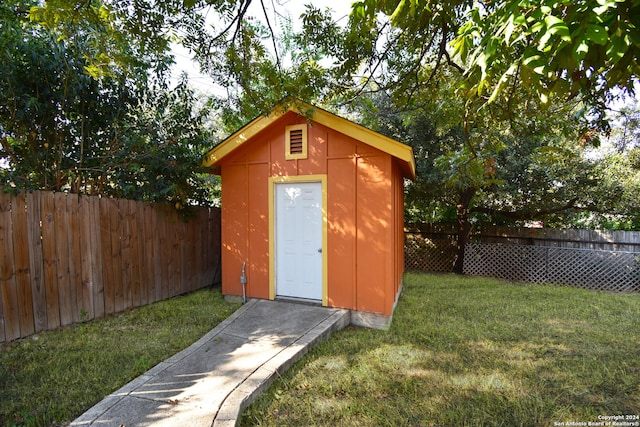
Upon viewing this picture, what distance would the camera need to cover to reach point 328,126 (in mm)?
4891

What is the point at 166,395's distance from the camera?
2.79 m

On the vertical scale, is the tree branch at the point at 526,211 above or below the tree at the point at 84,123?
below

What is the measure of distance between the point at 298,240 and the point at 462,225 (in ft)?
19.5

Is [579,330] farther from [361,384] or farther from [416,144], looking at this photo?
[416,144]

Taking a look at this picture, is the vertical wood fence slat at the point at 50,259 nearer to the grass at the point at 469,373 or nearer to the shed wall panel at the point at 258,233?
the shed wall panel at the point at 258,233

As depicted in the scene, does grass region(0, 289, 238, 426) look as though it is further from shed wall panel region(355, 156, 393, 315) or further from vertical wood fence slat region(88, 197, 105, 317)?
shed wall panel region(355, 156, 393, 315)

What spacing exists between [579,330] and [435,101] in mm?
4149

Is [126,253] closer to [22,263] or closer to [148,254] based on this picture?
[148,254]

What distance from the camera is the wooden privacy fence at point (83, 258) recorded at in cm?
383

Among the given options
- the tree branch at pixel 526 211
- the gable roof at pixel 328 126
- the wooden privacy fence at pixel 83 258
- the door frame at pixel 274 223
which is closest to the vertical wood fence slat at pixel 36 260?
the wooden privacy fence at pixel 83 258

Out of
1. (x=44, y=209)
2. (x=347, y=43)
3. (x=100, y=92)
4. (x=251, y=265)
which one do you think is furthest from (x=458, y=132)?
(x=44, y=209)

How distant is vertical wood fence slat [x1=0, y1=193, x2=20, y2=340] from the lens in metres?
3.70

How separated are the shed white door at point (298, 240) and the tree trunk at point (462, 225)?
5.47 m

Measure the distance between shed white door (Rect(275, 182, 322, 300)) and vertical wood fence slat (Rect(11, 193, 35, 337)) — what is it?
325cm
